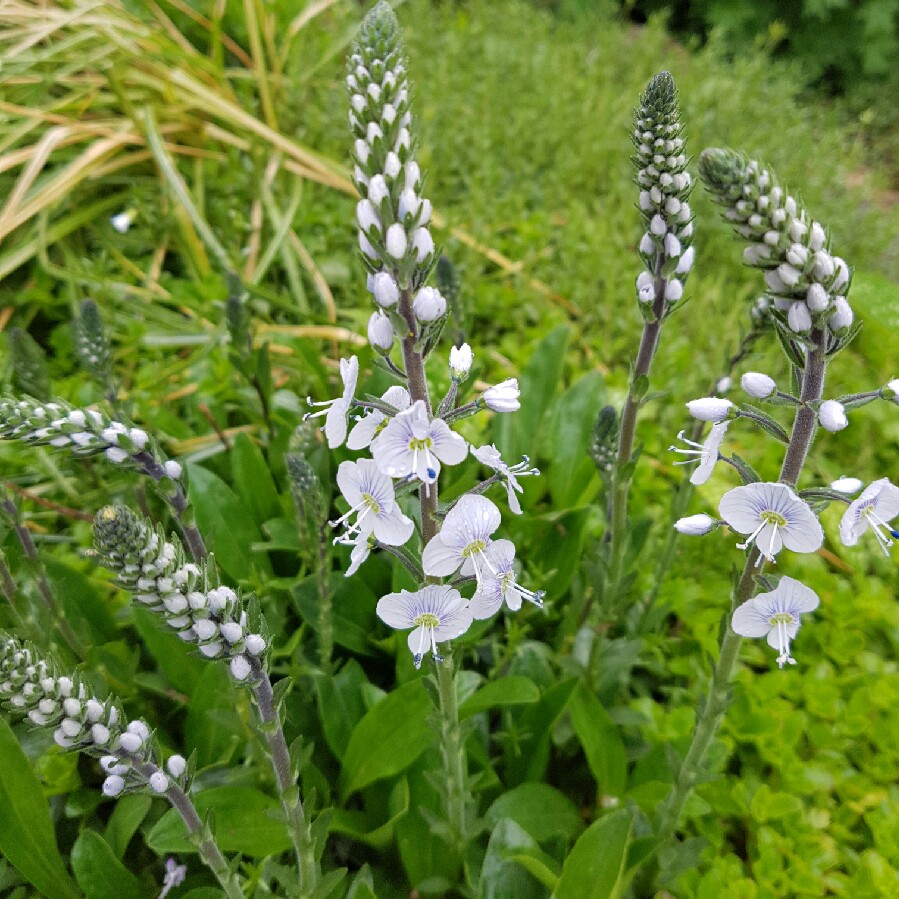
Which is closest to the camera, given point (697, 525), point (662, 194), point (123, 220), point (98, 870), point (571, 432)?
point (697, 525)

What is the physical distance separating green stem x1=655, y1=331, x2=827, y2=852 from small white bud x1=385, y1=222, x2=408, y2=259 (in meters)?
0.74

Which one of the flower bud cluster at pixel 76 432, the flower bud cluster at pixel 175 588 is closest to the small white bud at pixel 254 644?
the flower bud cluster at pixel 175 588

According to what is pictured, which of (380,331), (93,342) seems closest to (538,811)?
(380,331)

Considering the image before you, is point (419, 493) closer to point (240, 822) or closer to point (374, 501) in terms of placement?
point (374, 501)

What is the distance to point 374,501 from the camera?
1358 mm

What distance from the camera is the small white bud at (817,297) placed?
1.27 m

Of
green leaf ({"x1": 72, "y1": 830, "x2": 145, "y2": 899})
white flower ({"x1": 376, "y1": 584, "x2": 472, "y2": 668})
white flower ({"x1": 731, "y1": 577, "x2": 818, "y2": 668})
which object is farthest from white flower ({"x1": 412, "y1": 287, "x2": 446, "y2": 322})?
green leaf ({"x1": 72, "y1": 830, "x2": 145, "y2": 899})

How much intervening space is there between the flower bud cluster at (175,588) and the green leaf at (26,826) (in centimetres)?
87

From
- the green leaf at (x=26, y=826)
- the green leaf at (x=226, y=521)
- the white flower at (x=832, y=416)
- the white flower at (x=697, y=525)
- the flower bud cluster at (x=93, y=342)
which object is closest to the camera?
the white flower at (x=832, y=416)

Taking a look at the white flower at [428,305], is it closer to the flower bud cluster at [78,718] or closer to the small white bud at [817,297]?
the small white bud at [817,297]

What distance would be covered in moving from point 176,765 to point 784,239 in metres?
1.46

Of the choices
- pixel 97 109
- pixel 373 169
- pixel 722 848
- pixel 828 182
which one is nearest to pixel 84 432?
pixel 373 169

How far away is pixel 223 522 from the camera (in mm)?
2566

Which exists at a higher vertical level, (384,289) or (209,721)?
(384,289)
